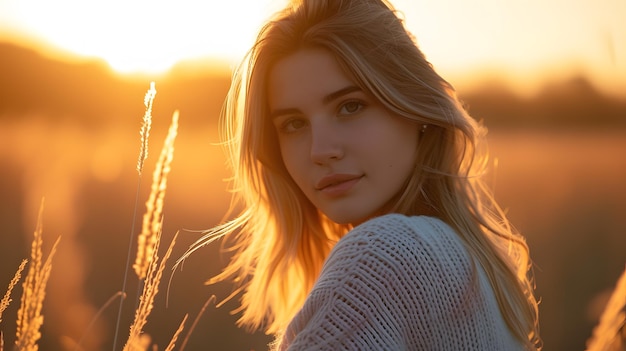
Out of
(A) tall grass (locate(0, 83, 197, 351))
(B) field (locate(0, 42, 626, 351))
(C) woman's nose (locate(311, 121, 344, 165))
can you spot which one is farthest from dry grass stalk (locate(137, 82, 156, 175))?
(B) field (locate(0, 42, 626, 351))

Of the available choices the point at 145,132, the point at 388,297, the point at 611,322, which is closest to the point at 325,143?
the point at 145,132

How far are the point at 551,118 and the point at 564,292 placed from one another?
17.2 ft

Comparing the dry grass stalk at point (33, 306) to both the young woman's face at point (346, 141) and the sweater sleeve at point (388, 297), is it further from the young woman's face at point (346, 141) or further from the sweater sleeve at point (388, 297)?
the young woman's face at point (346, 141)

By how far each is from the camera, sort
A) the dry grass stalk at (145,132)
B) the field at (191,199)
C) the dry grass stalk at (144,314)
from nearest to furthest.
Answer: the dry grass stalk at (144,314) → the dry grass stalk at (145,132) → the field at (191,199)

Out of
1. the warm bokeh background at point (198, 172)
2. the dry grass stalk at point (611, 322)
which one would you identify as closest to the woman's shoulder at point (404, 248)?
the dry grass stalk at point (611, 322)

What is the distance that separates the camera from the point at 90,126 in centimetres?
834

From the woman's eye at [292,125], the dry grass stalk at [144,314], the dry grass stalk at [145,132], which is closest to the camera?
the dry grass stalk at [144,314]

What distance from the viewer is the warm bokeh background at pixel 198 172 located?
568cm

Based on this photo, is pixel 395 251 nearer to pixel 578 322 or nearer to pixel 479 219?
pixel 479 219

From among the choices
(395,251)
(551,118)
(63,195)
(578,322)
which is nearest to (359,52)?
(395,251)

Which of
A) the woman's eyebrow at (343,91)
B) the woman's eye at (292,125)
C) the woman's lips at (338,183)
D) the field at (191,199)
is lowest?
the field at (191,199)

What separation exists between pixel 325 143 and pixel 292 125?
0.22 meters

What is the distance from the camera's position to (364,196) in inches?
79.7

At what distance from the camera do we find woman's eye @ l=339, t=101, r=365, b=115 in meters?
2.05
